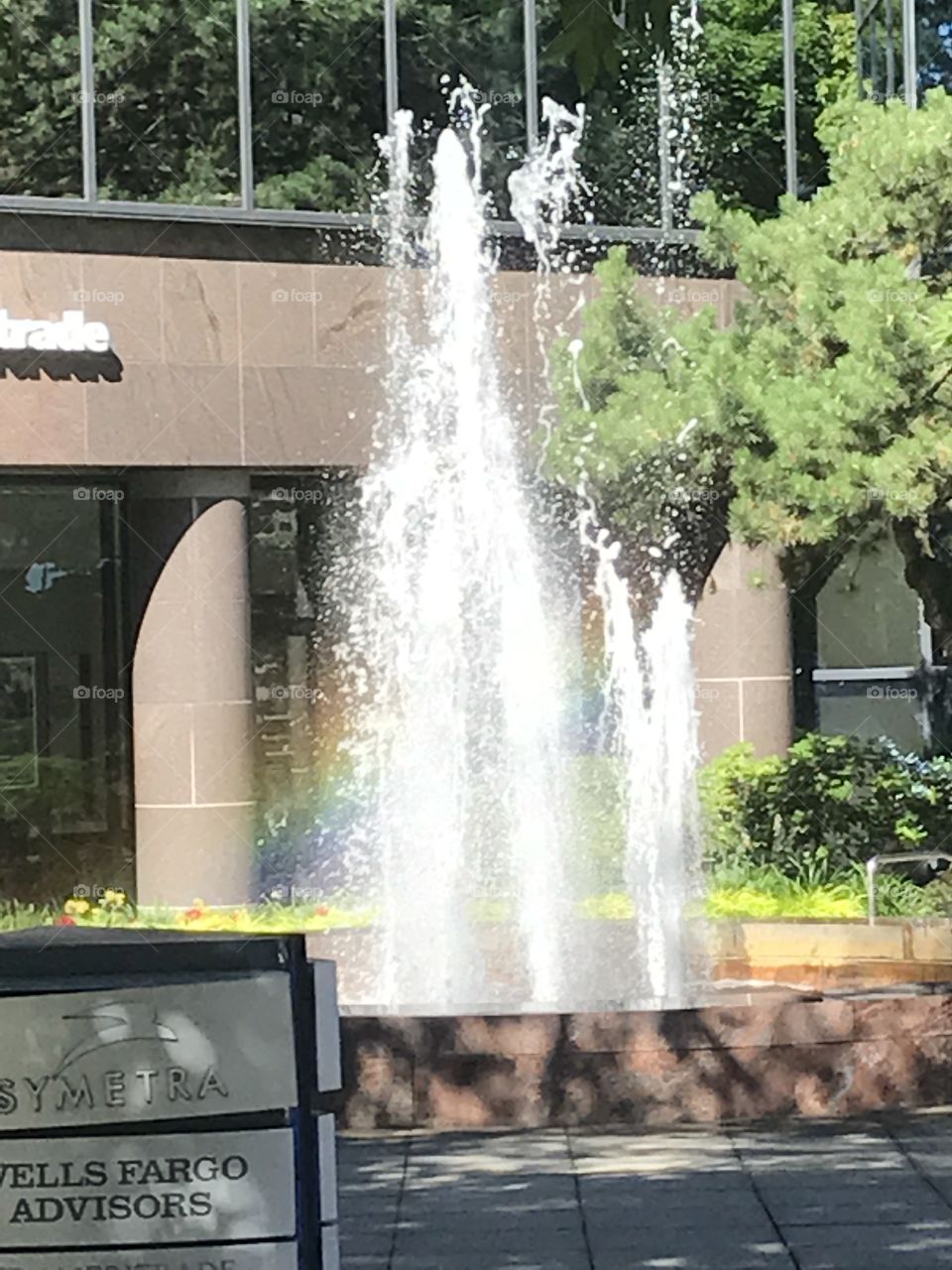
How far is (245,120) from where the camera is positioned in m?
21.9

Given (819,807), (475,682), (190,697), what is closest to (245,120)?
(190,697)

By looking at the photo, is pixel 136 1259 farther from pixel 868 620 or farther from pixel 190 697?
pixel 868 620

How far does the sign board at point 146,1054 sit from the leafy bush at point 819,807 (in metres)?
15.7

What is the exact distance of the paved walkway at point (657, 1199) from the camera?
25.7 feet

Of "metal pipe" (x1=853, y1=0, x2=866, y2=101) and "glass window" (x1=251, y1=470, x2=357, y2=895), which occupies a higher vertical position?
"metal pipe" (x1=853, y1=0, x2=866, y2=101)

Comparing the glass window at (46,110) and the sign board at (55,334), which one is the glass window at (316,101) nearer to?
the glass window at (46,110)

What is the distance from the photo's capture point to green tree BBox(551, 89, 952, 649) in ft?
55.7

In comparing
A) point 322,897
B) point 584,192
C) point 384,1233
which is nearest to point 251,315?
point 584,192

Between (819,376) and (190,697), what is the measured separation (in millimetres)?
6896

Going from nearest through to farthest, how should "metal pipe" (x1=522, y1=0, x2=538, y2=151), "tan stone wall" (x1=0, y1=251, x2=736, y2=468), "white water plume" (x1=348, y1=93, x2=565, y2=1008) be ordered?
"white water plume" (x1=348, y1=93, x2=565, y2=1008) → "tan stone wall" (x1=0, y1=251, x2=736, y2=468) → "metal pipe" (x1=522, y1=0, x2=538, y2=151)

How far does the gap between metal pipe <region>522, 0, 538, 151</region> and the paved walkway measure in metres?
14.0

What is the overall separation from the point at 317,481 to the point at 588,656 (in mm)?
3088

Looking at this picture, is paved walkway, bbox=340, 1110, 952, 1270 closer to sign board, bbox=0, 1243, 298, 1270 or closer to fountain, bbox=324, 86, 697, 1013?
sign board, bbox=0, 1243, 298, 1270

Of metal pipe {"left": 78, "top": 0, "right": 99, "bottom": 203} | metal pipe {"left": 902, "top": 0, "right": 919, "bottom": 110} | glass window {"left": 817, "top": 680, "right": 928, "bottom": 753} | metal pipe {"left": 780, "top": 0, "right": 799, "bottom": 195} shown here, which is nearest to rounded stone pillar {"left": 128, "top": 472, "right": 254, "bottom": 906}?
metal pipe {"left": 78, "top": 0, "right": 99, "bottom": 203}
